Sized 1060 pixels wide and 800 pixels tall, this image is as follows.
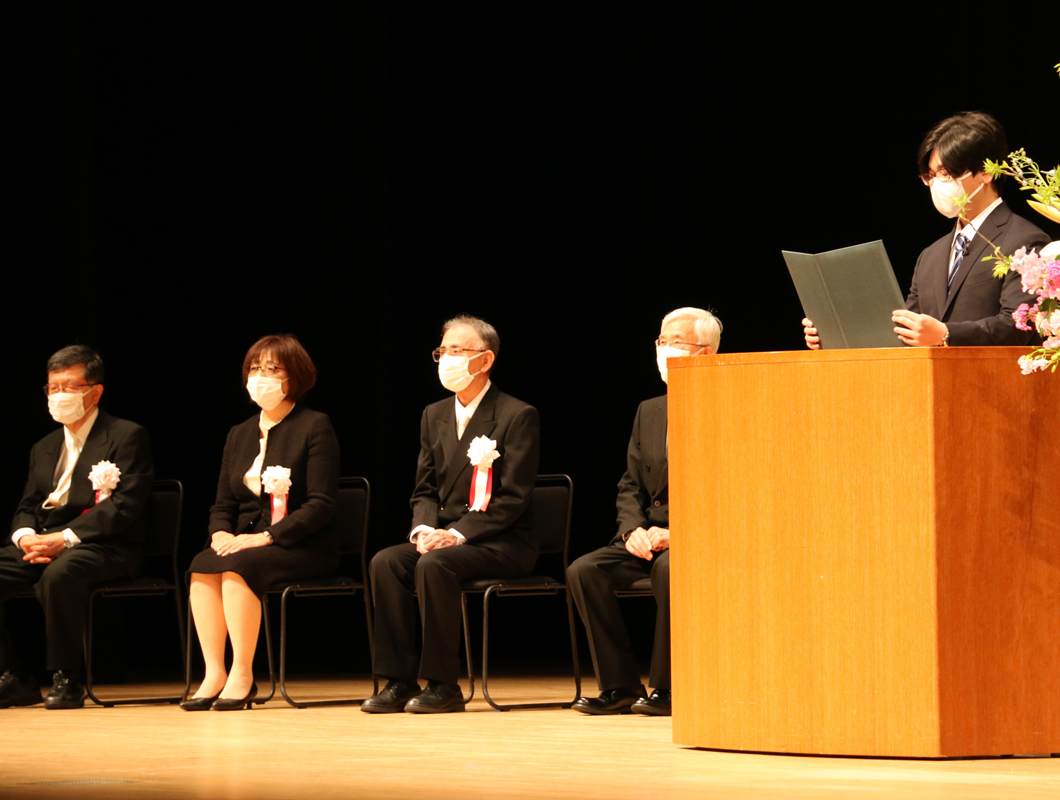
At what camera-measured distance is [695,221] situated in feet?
20.1

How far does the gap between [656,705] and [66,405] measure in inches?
96.1

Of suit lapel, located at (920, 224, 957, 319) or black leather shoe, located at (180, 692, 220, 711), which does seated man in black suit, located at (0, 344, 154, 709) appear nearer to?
black leather shoe, located at (180, 692, 220, 711)

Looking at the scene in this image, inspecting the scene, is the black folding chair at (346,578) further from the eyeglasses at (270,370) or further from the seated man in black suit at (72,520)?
the seated man in black suit at (72,520)

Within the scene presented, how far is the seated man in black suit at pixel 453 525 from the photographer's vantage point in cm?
475

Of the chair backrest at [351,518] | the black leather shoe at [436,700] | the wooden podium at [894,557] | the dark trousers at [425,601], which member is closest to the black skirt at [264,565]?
the chair backrest at [351,518]

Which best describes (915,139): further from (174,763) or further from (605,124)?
(174,763)

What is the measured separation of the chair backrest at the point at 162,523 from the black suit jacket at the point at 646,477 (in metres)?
1.66

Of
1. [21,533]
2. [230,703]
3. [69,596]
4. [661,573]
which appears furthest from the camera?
[21,533]

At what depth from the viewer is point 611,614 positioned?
4.70m

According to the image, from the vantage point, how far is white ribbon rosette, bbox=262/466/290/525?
16.8 feet

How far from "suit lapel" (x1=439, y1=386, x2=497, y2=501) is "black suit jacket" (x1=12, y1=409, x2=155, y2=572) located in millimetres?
1113

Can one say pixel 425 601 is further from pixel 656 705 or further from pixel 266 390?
pixel 266 390

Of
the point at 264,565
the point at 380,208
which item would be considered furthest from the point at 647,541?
the point at 380,208

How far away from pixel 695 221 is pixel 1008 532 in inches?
122
